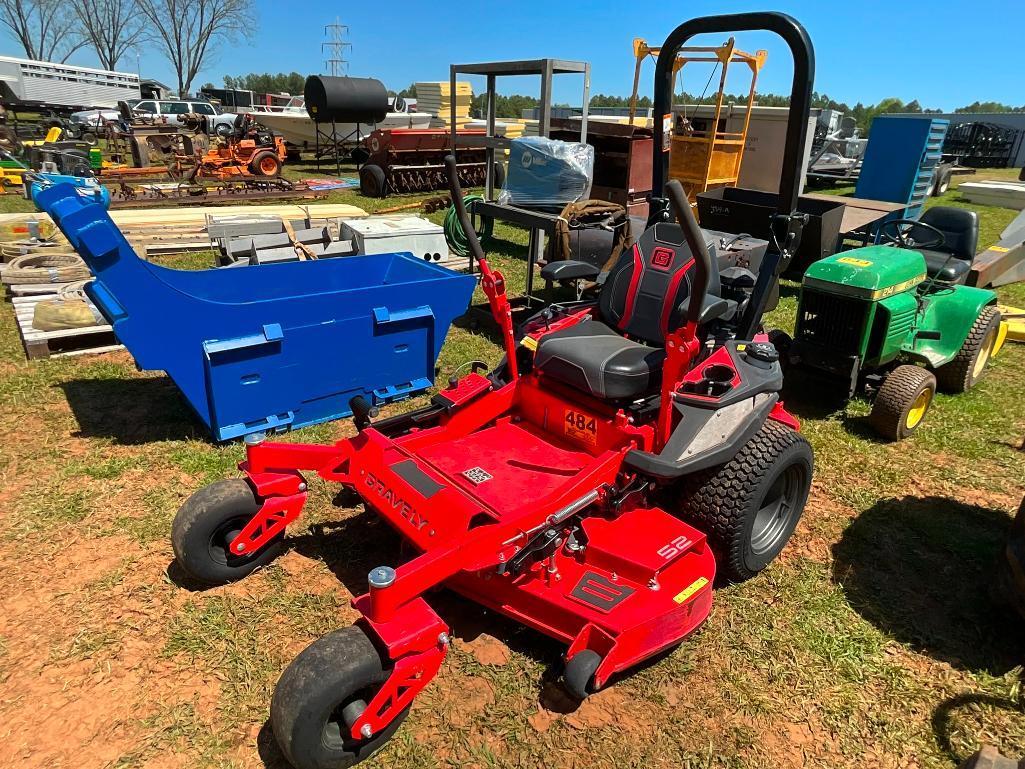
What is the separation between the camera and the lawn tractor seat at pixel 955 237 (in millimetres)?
5602

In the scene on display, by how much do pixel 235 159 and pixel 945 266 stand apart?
15158mm

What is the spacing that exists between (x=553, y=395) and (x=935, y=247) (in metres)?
4.32

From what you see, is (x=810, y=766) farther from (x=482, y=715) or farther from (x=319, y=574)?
(x=319, y=574)

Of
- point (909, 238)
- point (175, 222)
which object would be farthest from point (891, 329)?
point (175, 222)

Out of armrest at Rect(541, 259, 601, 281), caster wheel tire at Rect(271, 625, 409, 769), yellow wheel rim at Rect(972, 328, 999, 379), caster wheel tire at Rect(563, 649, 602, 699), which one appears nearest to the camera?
caster wheel tire at Rect(271, 625, 409, 769)

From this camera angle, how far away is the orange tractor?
15.3 m

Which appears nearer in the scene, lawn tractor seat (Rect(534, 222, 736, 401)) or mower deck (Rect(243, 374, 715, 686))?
mower deck (Rect(243, 374, 715, 686))

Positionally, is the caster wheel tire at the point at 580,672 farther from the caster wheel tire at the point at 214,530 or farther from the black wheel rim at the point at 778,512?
the caster wheel tire at the point at 214,530

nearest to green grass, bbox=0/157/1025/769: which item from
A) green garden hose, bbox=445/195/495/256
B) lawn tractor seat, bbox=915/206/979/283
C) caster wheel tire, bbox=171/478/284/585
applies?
caster wheel tire, bbox=171/478/284/585

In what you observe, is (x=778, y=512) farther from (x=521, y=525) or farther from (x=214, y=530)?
(x=214, y=530)

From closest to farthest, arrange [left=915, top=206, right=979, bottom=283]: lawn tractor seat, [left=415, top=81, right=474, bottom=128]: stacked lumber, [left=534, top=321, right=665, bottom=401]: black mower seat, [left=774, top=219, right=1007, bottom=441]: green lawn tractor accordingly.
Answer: [left=534, top=321, right=665, bottom=401]: black mower seat < [left=774, top=219, right=1007, bottom=441]: green lawn tractor < [left=915, top=206, right=979, bottom=283]: lawn tractor seat < [left=415, top=81, right=474, bottom=128]: stacked lumber

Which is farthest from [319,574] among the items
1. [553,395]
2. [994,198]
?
[994,198]

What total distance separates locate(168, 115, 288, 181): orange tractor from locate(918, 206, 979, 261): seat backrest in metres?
14.0

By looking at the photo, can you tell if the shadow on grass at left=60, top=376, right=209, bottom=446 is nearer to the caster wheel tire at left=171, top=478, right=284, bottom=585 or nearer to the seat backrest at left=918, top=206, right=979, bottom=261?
the caster wheel tire at left=171, top=478, right=284, bottom=585
